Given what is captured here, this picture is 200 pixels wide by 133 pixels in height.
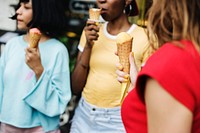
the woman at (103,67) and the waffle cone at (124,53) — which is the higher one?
the waffle cone at (124,53)

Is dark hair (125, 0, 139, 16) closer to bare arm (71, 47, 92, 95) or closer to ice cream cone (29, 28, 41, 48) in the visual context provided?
bare arm (71, 47, 92, 95)

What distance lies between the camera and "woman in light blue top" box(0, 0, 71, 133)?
3.22 meters

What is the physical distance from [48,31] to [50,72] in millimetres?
376

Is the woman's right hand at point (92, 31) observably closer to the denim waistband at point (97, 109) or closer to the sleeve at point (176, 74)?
the denim waistband at point (97, 109)

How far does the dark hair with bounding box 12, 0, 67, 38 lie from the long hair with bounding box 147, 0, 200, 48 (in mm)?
1866

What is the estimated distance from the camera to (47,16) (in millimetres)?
3383

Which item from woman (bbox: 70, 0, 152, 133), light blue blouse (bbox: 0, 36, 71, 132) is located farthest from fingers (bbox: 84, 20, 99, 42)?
light blue blouse (bbox: 0, 36, 71, 132)

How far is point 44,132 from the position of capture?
10.8 ft

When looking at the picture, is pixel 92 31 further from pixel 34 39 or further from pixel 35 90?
pixel 35 90

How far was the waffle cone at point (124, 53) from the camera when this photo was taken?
93.0 inches

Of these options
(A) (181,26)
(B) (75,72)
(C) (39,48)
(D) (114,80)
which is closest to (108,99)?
(D) (114,80)

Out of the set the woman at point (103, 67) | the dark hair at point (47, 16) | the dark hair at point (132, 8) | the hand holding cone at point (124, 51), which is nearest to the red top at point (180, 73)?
the hand holding cone at point (124, 51)

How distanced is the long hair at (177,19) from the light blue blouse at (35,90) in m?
1.71

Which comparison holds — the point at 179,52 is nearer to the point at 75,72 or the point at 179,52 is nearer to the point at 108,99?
the point at 108,99
